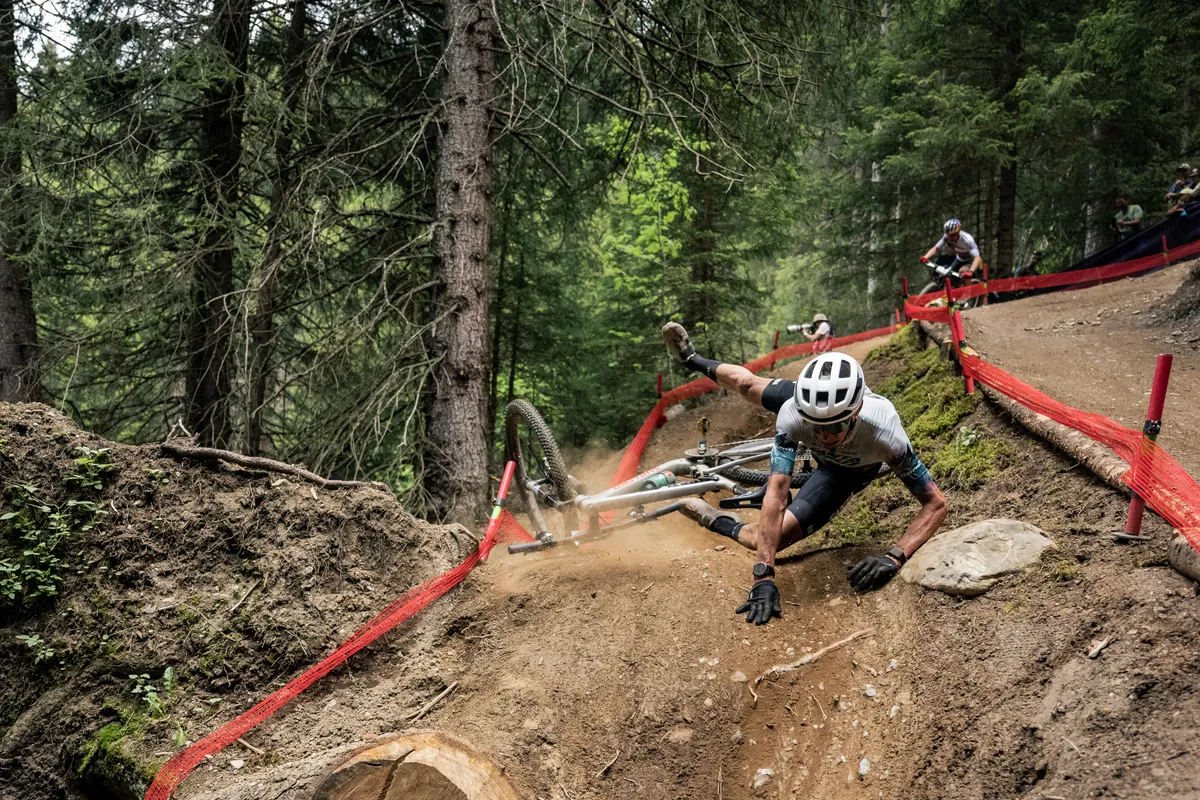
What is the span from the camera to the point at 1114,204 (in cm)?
1542

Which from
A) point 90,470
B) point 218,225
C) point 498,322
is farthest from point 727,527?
point 498,322

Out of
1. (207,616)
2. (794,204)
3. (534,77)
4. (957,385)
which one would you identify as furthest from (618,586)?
(794,204)

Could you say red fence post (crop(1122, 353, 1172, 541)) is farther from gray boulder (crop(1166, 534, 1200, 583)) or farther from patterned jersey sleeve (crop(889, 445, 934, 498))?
patterned jersey sleeve (crop(889, 445, 934, 498))

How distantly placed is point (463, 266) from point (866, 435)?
14.5 feet

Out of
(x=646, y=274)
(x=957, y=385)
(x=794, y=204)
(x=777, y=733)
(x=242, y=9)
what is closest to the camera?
(x=777, y=733)

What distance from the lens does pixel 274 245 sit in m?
7.02

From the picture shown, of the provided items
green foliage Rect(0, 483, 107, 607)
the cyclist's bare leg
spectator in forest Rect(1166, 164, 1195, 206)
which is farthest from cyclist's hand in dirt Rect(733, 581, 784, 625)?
spectator in forest Rect(1166, 164, 1195, 206)

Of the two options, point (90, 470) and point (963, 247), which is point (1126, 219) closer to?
point (963, 247)

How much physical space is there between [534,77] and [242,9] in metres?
3.41

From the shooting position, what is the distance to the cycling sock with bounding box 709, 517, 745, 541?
5160 millimetres

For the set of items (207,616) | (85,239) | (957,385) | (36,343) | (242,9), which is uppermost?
(242,9)

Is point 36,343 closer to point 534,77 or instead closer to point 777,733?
point 534,77

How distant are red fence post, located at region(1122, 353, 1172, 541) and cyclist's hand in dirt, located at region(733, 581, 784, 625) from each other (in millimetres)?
1834

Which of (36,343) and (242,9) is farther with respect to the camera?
(36,343)
